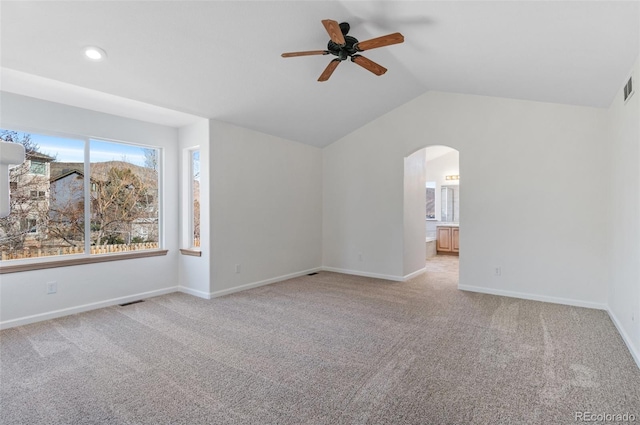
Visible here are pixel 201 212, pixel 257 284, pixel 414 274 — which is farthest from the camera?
pixel 414 274

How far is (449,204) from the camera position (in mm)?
9078

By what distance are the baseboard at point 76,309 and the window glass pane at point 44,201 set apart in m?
0.67

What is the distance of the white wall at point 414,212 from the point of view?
5.73 m

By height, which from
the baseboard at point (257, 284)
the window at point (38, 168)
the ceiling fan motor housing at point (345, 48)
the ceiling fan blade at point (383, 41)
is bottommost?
the baseboard at point (257, 284)

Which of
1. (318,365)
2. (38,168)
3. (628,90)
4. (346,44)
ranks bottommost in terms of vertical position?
(318,365)

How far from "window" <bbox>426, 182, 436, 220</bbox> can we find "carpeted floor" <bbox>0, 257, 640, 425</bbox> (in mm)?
5125

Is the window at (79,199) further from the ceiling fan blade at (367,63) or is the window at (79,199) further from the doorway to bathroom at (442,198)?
the doorway to bathroom at (442,198)

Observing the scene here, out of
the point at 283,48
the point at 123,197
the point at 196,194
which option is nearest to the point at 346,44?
the point at 283,48

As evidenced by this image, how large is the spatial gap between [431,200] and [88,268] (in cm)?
796

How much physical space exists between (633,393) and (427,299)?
2383 millimetres

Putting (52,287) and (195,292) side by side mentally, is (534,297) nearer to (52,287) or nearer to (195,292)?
(195,292)

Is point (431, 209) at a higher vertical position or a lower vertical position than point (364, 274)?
higher

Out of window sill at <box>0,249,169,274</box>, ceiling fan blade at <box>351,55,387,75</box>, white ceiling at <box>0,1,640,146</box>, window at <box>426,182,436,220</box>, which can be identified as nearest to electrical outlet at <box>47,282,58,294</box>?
window sill at <box>0,249,169,274</box>

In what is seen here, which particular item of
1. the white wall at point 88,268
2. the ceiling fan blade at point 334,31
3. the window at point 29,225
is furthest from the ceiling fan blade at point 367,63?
the window at point 29,225
